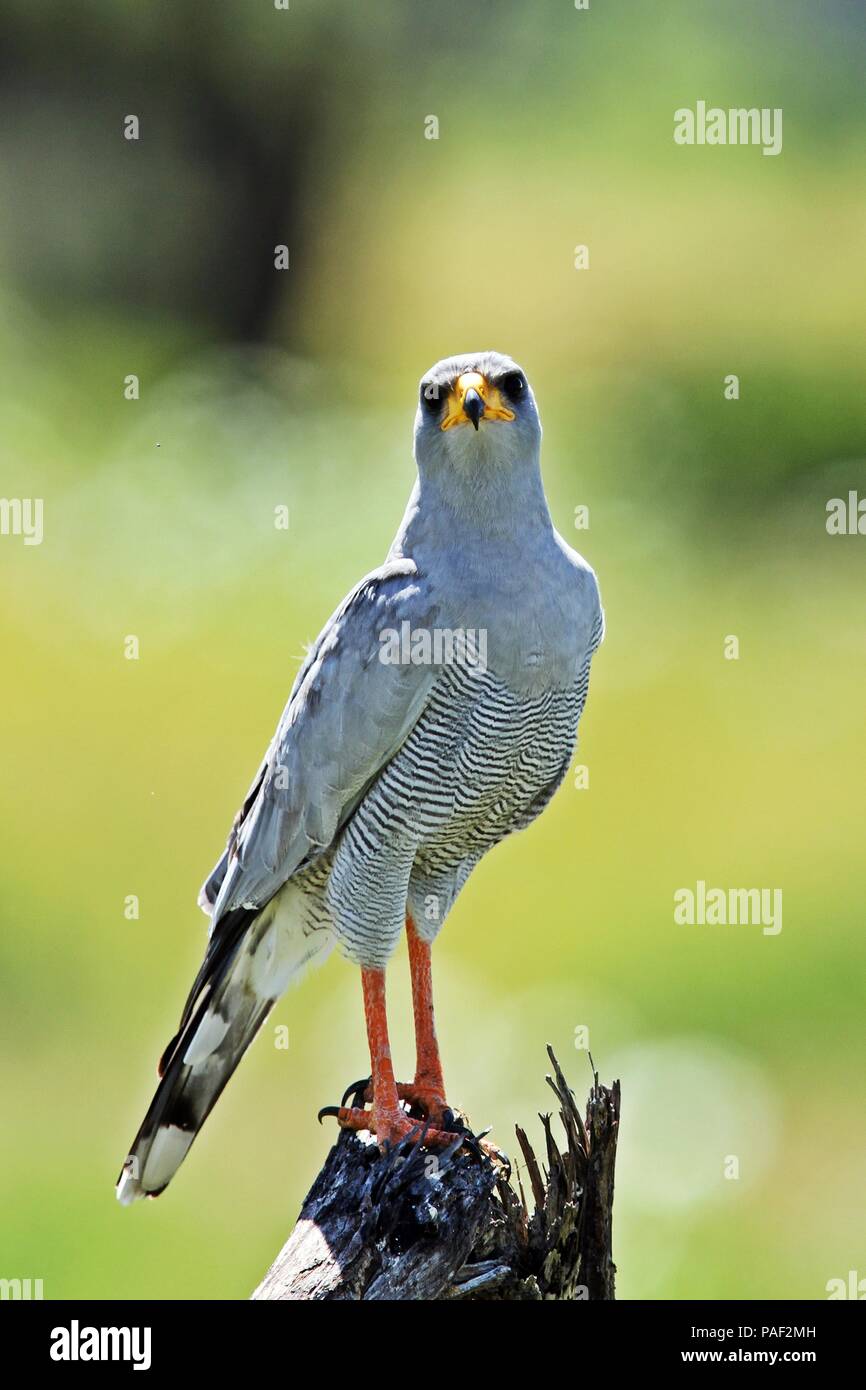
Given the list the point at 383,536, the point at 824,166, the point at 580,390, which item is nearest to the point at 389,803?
the point at 383,536

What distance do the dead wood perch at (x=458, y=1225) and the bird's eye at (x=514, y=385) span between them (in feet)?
6.80

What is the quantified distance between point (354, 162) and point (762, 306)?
632 centimetres

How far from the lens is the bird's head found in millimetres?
5695

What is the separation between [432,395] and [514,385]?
0.87 feet

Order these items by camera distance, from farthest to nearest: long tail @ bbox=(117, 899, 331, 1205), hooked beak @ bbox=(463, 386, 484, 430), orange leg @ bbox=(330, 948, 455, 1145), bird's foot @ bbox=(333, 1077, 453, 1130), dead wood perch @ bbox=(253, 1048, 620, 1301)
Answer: long tail @ bbox=(117, 899, 331, 1205) < bird's foot @ bbox=(333, 1077, 453, 1130) < orange leg @ bbox=(330, 948, 455, 1145) < hooked beak @ bbox=(463, 386, 484, 430) < dead wood perch @ bbox=(253, 1048, 620, 1301)

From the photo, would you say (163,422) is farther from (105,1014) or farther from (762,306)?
(105,1014)

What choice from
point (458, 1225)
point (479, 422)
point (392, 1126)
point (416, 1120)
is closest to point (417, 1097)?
point (416, 1120)

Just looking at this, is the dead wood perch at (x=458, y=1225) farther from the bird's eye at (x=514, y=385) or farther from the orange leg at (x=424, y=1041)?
the bird's eye at (x=514, y=385)

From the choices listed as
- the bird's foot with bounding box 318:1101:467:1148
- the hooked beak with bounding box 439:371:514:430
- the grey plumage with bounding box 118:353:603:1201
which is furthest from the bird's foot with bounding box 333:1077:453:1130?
the hooked beak with bounding box 439:371:514:430

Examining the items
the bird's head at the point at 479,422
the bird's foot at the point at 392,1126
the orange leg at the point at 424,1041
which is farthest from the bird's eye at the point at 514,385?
the bird's foot at the point at 392,1126

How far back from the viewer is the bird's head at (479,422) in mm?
5695

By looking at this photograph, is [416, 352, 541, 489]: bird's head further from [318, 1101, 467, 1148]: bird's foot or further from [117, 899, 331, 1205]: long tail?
[318, 1101, 467, 1148]: bird's foot

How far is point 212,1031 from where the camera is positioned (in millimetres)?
6469

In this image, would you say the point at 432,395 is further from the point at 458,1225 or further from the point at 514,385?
the point at 458,1225
